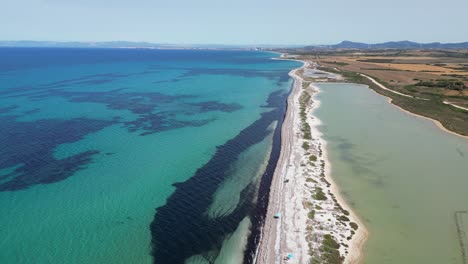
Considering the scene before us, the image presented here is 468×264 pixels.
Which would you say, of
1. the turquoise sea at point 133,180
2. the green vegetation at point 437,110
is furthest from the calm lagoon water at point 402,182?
the turquoise sea at point 133,180

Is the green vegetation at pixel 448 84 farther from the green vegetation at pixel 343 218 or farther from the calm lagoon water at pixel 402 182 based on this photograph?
the green vegetation at pixel 343 218

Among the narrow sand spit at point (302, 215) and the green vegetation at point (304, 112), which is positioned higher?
the narrow sand spit at point (302, 215)

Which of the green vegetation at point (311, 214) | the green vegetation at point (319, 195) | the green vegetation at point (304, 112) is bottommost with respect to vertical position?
the green vegetation at point (304, 112)

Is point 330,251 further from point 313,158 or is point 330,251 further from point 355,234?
point 313,158

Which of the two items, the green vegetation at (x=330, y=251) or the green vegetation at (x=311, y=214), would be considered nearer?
the green vegetation at (x=330, y=251)

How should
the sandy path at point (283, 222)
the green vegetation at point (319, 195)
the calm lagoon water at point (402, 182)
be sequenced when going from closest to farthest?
1. the sandy path at point (283, 222)
2. the calm lagoon water at point (402, 182)
3. the green vegetation at point (319, 195)

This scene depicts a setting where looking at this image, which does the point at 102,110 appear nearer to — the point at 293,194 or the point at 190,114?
the point at 190,114
